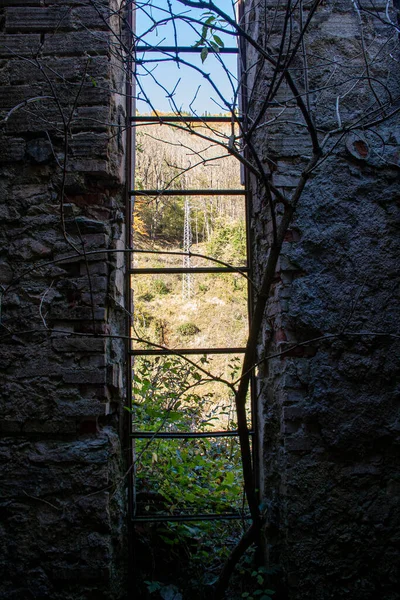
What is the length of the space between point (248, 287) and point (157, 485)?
1.15 meters

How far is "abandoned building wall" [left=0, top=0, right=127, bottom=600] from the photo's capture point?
2008 mm

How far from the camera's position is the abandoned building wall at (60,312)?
2.01m

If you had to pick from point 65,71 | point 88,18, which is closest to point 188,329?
point 65,71

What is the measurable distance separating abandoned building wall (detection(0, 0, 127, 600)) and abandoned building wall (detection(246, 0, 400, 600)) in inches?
29.2

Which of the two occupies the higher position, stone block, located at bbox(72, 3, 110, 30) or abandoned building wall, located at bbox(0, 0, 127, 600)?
stone block, located at bbox(72, 3, 110, 30)

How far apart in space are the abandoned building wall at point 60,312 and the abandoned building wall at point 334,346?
0.74m

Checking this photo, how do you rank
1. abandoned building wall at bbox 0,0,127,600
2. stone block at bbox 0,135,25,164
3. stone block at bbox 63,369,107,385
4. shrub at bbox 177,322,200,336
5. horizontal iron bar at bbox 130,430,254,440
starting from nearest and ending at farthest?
abandoned building wall at bbox 0,0,127,600 → stone block at bbox 63,369,107,385 → stone block at bbox 0,135,25,164 → horizontal iron bar at bbox 130,430,254,440 → shrub at bbox 177,322,200,336

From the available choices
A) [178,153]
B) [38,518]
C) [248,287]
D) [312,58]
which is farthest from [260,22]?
[38,518]

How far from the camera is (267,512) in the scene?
2.20 meters

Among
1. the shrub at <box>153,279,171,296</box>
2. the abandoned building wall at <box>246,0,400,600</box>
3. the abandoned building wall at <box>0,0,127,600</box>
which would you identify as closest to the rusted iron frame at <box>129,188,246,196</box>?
the abandoned building wall at <box>0,0,127,600</box>

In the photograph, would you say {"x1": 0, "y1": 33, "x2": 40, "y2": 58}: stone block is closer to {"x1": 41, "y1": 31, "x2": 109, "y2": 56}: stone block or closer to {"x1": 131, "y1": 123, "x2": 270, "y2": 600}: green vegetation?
{"x1": 41, "y1": 31, "x2": 109, "y2": 56}: stone block

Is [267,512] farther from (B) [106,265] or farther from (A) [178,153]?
(A) [178,153]

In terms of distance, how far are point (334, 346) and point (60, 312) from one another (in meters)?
1.25

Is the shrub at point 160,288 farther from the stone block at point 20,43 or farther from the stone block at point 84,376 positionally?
the stone block at point 20,43
